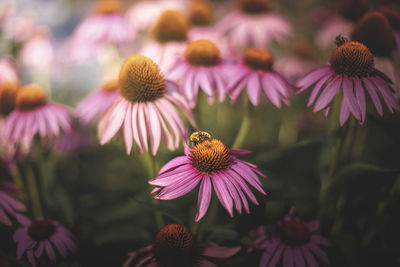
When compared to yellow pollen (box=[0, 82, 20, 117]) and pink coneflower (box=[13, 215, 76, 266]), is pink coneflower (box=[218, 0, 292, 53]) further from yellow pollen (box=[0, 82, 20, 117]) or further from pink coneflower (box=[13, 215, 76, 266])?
pink coneflower (box=[13, 215, 76, 266])

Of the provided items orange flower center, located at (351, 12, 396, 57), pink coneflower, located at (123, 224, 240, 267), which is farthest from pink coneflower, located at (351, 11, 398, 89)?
pink coneflower, located at (123, 224, 240, 267)

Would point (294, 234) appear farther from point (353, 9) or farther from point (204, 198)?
point (353, 9)

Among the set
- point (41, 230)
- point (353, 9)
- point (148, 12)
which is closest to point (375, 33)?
point (353, 9)

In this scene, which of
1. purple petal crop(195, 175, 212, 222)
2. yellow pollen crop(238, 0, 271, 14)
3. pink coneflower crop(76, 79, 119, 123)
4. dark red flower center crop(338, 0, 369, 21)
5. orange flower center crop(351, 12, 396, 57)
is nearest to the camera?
purple petal crop(195, 175, 212, 222)

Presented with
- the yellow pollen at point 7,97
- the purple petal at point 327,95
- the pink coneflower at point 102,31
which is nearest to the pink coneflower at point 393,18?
the purple petal at point 327,95

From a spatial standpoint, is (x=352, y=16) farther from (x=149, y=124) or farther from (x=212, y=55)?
(x=149, y=124)

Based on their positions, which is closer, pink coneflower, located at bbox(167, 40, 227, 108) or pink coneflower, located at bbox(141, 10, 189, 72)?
pink coneflower, located at bbox(167, 40, 227, 108)

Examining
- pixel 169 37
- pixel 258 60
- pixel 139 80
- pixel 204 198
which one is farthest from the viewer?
pixel 169 37
